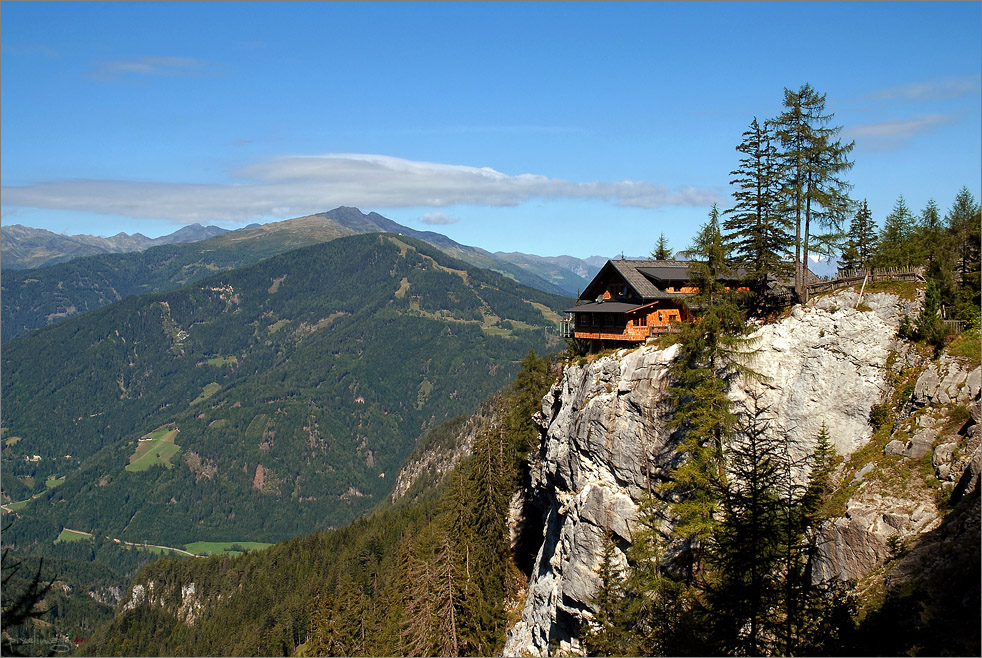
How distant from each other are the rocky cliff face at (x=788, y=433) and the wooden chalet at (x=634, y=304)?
3.70 metres

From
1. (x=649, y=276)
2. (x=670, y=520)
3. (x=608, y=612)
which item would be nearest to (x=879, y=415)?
(x=670, y=520)

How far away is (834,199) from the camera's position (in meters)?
44.9

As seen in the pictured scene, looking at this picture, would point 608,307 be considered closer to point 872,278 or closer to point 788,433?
point 788,433

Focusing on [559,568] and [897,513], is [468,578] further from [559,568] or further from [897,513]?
[897,513]

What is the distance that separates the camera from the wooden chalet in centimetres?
5344

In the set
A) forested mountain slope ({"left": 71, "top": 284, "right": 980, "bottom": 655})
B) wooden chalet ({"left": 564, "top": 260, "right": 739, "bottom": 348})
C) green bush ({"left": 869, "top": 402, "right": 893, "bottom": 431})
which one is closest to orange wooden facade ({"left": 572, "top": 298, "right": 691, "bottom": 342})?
wooden chalet ({"left": 564, "top": 260, "right": 739, "bottom": 348})

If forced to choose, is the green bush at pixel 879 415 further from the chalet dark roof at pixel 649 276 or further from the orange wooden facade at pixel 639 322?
the orange wooden facade at pixel 639 322

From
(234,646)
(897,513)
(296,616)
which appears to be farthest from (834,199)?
(234,646)

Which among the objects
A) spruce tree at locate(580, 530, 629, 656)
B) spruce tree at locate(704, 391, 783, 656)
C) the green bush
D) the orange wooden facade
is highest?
the orange wooden facade

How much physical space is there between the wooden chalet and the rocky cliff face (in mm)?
3697

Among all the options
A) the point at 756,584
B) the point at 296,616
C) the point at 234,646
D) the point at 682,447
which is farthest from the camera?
the point at 234,646

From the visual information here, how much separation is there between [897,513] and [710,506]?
8733mm

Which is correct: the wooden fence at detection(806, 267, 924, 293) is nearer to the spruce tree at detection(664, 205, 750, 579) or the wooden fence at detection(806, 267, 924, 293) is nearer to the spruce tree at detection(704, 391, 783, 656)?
the spruce tree at detection(664, 205, 750, 579)

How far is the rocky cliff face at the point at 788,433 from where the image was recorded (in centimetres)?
3366
